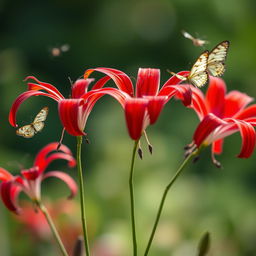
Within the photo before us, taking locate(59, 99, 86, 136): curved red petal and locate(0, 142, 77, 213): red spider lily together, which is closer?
locate(59, 99, 86, 136): curved red petal

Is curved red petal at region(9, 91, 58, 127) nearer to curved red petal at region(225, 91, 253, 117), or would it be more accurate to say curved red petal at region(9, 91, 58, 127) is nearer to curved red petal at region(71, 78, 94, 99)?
curved red petal at region(71, 78, 94, 99)

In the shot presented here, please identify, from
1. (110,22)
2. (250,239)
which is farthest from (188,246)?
(110,22)

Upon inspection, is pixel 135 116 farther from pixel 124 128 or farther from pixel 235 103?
pixel 124 128

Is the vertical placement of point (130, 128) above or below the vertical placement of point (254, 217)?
above

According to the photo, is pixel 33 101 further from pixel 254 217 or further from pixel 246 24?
pixel 254 217

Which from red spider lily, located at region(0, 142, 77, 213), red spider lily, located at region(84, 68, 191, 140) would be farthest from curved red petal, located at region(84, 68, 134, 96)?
red spider lily, located at region(0, 142, 77, 213)

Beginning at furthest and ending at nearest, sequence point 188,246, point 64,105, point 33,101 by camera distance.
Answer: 1. point 33,101
2. point 188,246
3. point 64,105

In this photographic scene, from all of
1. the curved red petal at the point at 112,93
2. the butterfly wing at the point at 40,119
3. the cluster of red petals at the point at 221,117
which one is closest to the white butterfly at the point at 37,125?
the butterfly wing at the point at 40,119
